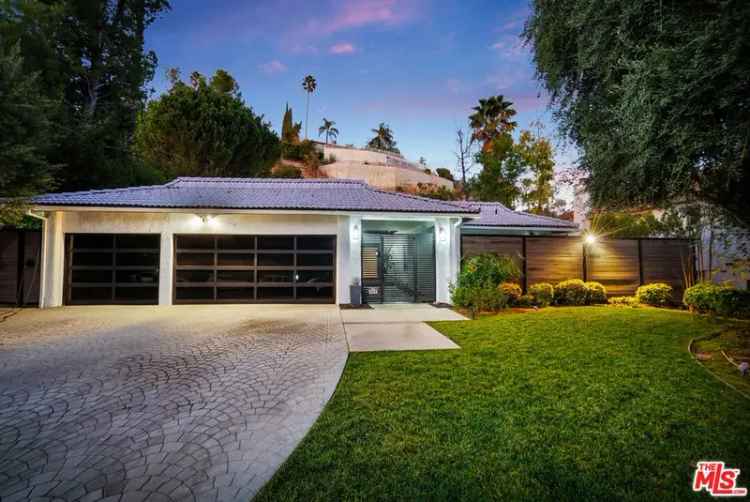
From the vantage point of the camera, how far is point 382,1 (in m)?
10.9

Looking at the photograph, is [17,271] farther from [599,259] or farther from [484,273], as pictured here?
[599,259]

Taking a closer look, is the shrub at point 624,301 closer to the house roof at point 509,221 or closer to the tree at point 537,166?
the house roof at point 509,221

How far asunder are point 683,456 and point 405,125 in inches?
1065

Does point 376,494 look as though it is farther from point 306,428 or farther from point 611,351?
point 611,351

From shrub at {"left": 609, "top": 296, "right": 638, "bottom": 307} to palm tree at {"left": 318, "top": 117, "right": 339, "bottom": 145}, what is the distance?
55394mm

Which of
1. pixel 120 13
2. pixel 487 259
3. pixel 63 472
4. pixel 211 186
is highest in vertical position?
pixel 120 13

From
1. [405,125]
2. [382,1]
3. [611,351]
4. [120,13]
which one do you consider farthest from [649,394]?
[120,13]

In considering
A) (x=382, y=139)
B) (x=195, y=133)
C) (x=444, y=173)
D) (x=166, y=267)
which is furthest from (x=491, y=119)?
(x=382, y=139)

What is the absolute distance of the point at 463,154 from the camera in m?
24.1

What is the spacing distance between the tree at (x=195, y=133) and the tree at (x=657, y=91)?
703 inches

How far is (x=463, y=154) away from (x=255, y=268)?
1942cm

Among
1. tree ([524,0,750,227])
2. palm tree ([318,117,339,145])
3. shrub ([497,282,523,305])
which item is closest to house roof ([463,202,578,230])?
shrub ([497,282,523,305])

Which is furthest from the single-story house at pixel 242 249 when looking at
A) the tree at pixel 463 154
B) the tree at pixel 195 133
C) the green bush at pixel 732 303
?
the tree at pixel 463 154

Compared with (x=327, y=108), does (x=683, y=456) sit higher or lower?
lower
